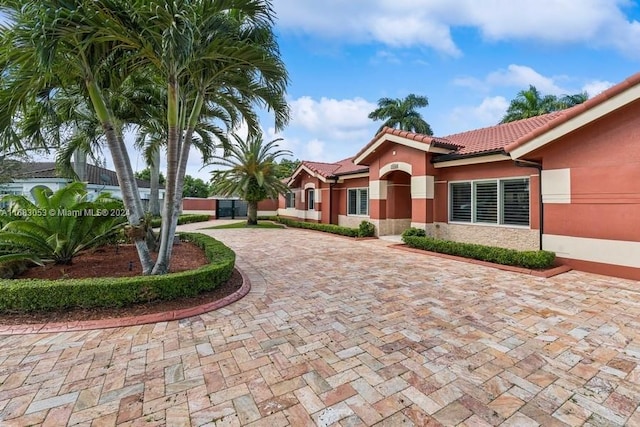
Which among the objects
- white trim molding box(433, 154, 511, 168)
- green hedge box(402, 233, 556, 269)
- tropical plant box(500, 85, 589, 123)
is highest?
tropical plant box(500, 85, 589, 123)

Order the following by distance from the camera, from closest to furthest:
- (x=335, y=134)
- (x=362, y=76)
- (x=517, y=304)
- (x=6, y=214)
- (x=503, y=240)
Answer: (x=517, y=304)
(x=6, y=214)
(x=503, y=240)
(x=362, y=76)
(x=335, y=134)

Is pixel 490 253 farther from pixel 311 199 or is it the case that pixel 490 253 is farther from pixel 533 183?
pixel 311 199

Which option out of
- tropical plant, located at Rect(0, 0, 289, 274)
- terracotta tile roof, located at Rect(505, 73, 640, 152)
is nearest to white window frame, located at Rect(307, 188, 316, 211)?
tropical plant, located at Rect(0, 0, 289, 274)

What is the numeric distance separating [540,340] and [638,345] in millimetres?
1264

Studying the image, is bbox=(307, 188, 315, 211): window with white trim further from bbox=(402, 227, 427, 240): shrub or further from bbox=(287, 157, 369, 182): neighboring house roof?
bbox=(402, 227, 427, 240): shrub

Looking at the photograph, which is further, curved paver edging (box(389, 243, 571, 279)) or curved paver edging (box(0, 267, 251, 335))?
curved paver edging (box(389, 243, 571, 279))

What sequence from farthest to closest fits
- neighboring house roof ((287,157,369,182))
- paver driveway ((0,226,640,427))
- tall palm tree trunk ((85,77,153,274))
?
1. neighboring house roof ((287,157,369,182))
2. tall palm tree trunk ((85,77,153,274))
3. paver driveway ((0,226,640,427))

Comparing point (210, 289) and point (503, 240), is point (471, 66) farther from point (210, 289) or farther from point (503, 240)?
point (210, 289)

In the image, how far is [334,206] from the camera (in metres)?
20.4

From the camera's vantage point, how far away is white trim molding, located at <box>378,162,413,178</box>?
13438 millimetres

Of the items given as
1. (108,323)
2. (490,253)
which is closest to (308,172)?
(490,253)

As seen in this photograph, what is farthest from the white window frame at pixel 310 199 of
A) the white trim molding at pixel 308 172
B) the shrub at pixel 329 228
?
the shrub at pixel 329 228

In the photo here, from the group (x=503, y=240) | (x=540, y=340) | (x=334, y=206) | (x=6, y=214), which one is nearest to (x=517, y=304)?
(x=540, y=340)

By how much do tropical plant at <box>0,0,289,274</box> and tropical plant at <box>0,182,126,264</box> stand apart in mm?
1393
